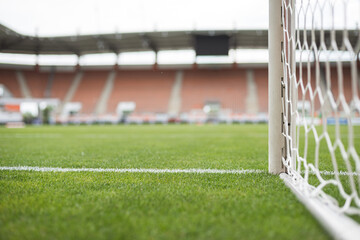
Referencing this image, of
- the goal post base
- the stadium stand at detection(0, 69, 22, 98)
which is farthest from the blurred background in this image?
the goal post base

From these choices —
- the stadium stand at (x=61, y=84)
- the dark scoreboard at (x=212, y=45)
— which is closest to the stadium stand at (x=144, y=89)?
the stadium stand at (x=61, y=84)

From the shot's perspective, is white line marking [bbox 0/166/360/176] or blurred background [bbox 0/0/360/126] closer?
white line marking [bbox 0/166/360/176]

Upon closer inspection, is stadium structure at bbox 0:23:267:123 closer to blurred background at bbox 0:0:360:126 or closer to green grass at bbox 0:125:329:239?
blurred background at bbox 0:0:360:126

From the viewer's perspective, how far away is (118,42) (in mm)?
23188

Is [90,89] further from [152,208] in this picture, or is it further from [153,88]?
[152,208]

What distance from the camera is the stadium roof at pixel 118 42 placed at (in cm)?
2075

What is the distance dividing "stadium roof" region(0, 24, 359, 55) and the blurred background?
0.08 m

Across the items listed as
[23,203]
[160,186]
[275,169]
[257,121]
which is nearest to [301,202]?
[275,169]

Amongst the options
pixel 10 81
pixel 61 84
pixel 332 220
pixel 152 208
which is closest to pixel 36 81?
pixel 10 81

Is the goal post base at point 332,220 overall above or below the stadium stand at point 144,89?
below

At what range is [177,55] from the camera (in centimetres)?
2512

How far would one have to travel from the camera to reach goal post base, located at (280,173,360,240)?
93cm

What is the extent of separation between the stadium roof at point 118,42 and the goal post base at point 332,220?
774 inches

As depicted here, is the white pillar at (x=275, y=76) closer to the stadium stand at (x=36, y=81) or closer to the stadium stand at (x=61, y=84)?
the stadium stand at (x=61, y=84)
